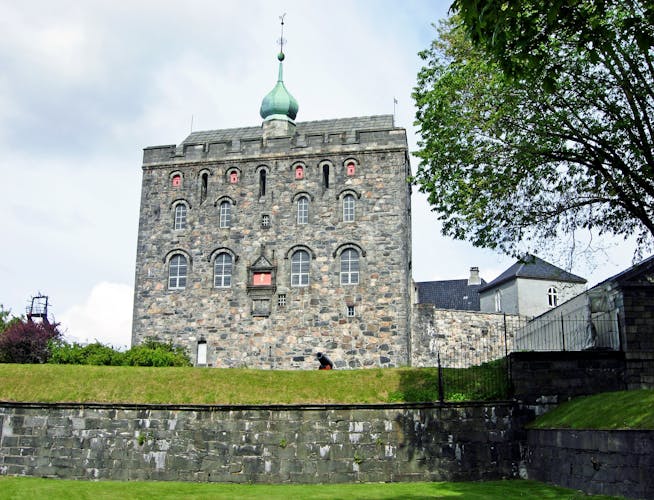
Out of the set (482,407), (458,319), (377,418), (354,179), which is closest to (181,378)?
(377,418)

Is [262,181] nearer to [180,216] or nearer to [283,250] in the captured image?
[283,250]

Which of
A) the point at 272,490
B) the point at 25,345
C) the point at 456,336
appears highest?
the point at 456,336

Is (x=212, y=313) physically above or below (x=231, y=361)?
above

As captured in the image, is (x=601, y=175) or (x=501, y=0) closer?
(x=501, y=0)

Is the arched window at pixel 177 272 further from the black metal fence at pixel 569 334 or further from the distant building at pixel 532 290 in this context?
the distant building at pixel 532 290

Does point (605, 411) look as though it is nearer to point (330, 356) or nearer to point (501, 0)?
point (501, 0)

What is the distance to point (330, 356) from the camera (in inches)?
1171

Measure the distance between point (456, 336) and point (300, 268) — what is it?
8.11m

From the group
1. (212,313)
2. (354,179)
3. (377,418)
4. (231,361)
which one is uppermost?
(354,179)

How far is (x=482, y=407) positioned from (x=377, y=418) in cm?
247

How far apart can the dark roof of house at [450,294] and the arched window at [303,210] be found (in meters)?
19.5

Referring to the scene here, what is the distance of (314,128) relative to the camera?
1383 inches

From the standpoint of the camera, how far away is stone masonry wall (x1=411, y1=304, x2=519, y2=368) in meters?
32.0

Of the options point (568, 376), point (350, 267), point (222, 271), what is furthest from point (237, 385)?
point (222, 271)
